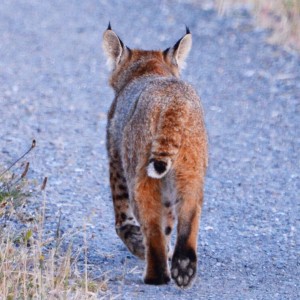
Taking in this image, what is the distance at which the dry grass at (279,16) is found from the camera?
13.2 meters

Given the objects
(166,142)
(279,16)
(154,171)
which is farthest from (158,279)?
(279,16)

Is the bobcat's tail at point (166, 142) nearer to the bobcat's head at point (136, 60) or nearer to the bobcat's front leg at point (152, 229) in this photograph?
the bobcat's front leg at point (152, 229)

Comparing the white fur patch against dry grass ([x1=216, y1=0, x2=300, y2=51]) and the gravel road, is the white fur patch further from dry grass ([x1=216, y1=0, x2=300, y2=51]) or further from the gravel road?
dry grass ([x1=216, y1=0, x2=300, y2=51])

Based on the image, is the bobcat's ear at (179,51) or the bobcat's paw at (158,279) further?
the bobcat's ear at (179,51)

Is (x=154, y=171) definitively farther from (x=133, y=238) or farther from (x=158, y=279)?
(x=133, y=238)

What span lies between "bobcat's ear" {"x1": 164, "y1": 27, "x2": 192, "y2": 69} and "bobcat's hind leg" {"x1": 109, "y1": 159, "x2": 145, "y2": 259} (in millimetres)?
1182

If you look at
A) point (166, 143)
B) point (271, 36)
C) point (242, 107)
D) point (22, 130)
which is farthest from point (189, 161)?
point (271, 36)

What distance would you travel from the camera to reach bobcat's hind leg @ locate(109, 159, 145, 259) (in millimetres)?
6812

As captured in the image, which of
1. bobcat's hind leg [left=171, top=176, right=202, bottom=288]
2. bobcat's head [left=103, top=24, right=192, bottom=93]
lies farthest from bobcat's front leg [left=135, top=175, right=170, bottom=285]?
bobcat's head [left=103, top=24, right=192, bottom=93]

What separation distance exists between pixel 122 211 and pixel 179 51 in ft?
4.83

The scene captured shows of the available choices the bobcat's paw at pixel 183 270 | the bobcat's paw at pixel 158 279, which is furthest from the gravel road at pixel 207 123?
→ the bobcat's paw at pixel 183 270

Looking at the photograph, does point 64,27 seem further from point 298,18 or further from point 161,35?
point 298,18

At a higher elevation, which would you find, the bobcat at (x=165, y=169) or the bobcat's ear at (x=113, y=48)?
the bobcat's ear at (x=113, y=48)

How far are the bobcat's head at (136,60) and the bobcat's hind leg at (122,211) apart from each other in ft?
2.76
